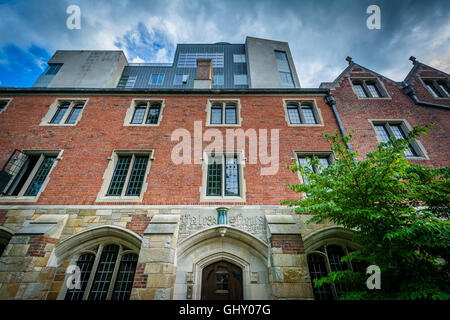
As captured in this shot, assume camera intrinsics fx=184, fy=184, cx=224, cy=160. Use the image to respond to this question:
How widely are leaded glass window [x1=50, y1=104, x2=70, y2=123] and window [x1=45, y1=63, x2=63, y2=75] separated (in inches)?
570

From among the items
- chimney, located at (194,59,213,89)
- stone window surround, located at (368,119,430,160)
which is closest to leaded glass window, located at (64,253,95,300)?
chimney, located at (194,59,213,89)

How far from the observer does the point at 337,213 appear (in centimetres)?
428

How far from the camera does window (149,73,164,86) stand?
74.3 feet

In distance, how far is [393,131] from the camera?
8.62m

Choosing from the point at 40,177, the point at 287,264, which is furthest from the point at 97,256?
the point at 287,264

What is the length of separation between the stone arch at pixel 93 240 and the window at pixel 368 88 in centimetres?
1231

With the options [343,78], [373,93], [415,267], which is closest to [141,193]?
[415,267]

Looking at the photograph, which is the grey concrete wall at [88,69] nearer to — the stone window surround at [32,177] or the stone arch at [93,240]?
the stone window surround at [32,177]

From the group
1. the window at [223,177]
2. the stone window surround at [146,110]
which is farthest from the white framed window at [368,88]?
the stone window surround at [146,110]

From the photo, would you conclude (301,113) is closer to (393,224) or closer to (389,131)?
(389,131)

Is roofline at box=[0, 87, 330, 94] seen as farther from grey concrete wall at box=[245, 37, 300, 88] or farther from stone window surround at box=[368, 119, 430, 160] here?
grey concrete wall at box=[245, 37, 300, 88]

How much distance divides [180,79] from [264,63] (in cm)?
1019

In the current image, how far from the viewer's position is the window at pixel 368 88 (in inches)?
383

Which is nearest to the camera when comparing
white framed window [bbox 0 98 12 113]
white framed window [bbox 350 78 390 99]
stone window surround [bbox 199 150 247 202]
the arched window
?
the arched window
